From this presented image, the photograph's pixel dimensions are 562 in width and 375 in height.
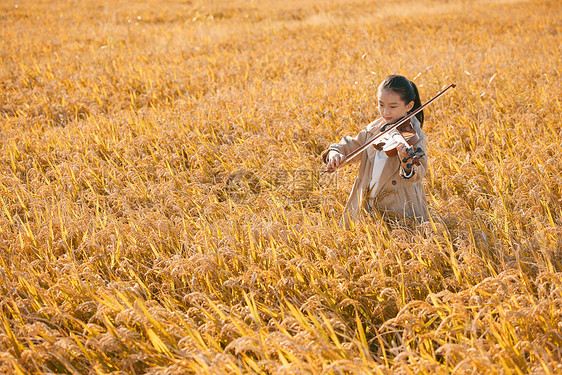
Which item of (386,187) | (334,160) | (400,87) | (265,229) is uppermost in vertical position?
(400,87)

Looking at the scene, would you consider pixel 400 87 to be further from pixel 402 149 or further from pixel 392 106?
pixel 402 149

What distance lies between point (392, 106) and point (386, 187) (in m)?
0.49

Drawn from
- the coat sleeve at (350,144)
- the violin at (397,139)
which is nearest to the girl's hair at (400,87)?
the violin at (397,139)

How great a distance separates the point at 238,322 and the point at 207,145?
7.83ft

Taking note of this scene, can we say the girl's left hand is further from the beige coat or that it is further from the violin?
the beige coat

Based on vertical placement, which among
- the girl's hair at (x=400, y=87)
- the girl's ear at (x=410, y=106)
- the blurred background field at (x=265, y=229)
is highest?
the girl's hair at (x=400, y=87)

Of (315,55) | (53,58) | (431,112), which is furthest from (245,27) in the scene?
(431,112)

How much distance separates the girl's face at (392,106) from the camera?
233 cm

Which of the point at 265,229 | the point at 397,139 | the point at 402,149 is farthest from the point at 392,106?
the point at 265,229

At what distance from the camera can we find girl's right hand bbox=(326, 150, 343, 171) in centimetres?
234

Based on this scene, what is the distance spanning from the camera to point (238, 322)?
5.47 feet

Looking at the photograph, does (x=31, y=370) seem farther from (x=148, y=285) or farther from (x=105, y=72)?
(x=105, y=72)

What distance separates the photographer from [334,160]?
2359mm

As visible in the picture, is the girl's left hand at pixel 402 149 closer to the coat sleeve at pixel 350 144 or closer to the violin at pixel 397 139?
the violin at pixel 397 139
